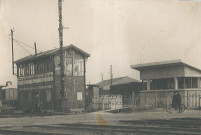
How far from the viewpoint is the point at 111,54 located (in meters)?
16.0

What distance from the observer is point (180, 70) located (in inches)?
815

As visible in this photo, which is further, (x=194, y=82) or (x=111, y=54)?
(x=194, y=82)

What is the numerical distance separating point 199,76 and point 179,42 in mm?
3617

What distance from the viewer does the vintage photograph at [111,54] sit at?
13992mm

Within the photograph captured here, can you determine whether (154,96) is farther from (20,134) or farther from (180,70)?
(20,134)

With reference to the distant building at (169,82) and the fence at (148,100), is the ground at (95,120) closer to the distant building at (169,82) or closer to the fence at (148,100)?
the fence at (148,100)

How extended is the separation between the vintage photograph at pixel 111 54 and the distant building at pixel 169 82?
0.19ft

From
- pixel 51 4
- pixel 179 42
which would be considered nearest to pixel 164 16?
pixel 179 42

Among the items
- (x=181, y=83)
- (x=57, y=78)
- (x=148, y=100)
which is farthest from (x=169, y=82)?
(x=57, y=78)

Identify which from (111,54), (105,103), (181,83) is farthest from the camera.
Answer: (105,103)

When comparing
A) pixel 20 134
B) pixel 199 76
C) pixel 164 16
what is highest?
pixel 164 16

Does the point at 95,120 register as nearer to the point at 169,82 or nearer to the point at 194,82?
the point at 169,82

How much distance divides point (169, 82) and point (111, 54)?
272 inches

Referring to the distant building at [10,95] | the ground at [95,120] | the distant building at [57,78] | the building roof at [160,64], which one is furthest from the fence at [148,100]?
the distant building at [10,95]
